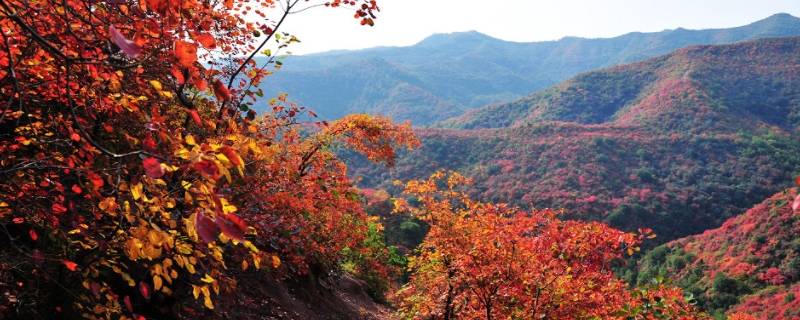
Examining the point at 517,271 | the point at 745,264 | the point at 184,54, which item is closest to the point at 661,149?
the point at 745,264

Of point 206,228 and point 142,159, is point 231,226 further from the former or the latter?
point 142,159

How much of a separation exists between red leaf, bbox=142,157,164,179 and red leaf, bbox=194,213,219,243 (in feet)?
0.75

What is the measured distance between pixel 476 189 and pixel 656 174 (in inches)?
1049

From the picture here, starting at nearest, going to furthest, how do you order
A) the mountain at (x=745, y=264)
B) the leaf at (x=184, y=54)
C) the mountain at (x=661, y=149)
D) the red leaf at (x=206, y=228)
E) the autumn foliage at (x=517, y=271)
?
the red leaf at (x=206, y=228) < the leaf at (x=184, y=54) < the autumn foliage at (x=517, y=271) < the mountain at (x=745, y=264) < the mountain at (x=661, y=149)

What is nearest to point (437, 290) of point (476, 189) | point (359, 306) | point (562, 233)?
point (562, 233)

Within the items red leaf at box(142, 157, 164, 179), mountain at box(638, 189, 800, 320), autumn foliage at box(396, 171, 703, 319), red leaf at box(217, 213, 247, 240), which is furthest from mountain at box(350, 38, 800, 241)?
red leaf at box(142, 157, 164, 179)

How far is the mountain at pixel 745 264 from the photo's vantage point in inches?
1281

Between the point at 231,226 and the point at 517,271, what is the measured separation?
750 cm

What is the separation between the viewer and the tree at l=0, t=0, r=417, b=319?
7.41ft

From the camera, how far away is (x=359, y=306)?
1820 centimetres

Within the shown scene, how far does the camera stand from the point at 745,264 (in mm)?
38094

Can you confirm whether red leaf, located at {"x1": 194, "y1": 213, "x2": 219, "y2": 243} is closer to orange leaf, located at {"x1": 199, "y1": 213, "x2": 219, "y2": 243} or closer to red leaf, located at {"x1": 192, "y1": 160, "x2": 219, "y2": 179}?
orange leaf, located at {"x1": 199, "y1": 213, "x2": 219, "y2": 243}

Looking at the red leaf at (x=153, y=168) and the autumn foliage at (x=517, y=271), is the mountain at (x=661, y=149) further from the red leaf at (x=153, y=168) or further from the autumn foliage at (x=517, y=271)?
the red leaf at (x=153, y=168)

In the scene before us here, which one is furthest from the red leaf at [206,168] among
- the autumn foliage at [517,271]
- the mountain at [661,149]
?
the mountain at [661,149]
